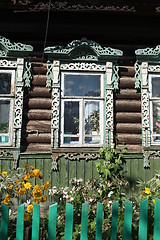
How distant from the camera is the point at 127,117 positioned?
573 cm

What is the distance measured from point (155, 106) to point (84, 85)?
5.74 ft

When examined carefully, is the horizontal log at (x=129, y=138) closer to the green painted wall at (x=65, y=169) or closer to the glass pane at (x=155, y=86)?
the green painted wall at (x=65, y=169)

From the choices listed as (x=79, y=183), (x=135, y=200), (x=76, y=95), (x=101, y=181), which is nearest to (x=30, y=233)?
(x=135, y=200)

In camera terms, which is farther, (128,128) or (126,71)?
(126,71)

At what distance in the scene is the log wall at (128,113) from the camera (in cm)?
570

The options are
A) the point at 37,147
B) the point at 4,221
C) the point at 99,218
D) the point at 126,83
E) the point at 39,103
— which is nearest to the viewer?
the point at 4,221

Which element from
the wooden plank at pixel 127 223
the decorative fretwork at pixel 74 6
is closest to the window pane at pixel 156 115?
the decorative fretwork at pixel 74 6

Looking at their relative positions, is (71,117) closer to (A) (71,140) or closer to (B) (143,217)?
(A) (71,140)

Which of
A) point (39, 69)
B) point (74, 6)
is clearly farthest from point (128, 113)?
point (74, 6)

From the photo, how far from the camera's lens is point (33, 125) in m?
5.55

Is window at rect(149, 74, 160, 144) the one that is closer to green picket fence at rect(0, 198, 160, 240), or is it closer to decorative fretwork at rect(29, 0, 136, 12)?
decorative fretwork at rect(29, 0, 136, 12)

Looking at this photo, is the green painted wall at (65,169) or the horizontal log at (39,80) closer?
the green painted wall at (65,169)

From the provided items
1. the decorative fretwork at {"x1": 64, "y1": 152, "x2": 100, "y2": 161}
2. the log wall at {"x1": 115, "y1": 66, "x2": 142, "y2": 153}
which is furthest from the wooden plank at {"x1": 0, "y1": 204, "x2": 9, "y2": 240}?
the log wall at {"x1": 115, "y1": 66, "x2": 142, "y2": 153}

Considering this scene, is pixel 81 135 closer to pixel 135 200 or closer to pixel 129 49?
pixel 135 200
